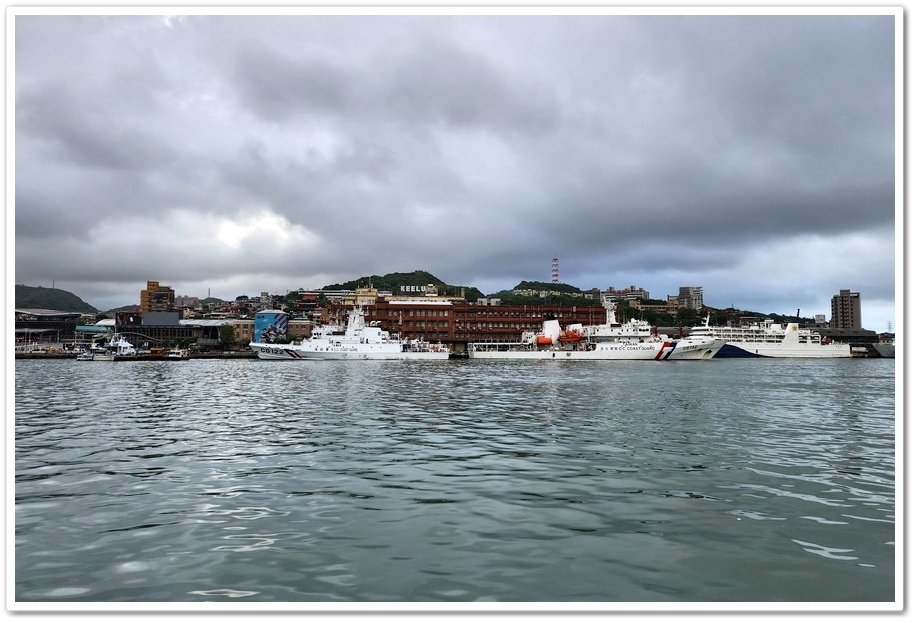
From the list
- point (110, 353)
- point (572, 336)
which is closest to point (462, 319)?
point (572, 336)

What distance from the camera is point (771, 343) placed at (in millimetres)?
108625

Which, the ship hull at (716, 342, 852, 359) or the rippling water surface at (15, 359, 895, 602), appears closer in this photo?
the rippling water surface at (15, 359, 895, 602)

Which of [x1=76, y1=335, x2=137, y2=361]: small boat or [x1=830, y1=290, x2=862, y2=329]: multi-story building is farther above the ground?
[x1=830, y1=290, x2=862, y2=329]: multi-story building

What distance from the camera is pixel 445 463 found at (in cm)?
1151

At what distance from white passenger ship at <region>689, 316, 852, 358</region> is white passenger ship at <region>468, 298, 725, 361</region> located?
791 cm

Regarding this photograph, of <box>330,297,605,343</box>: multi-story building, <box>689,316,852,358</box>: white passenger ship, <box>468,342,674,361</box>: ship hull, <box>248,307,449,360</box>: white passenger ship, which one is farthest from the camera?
<box>330,297,605,343</box>: multi-story building

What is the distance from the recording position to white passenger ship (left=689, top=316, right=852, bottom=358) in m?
107

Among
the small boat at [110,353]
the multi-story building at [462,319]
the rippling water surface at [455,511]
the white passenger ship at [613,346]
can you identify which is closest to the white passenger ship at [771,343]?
the white passenger ship at [613,346]

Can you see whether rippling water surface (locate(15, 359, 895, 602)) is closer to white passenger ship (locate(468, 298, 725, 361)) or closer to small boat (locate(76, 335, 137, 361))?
white passenger ship (locate(468, 298, 725, 361))

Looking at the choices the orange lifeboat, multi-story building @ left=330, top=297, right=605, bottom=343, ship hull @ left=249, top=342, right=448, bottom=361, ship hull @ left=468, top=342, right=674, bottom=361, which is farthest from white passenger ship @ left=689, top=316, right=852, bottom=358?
ship hull @ left=249, top=342, right=448, bottom=361

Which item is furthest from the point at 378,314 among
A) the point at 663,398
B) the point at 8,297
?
the point at 8,297

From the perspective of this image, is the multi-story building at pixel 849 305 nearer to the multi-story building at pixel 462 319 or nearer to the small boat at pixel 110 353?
the small boat at pixel 110 353
